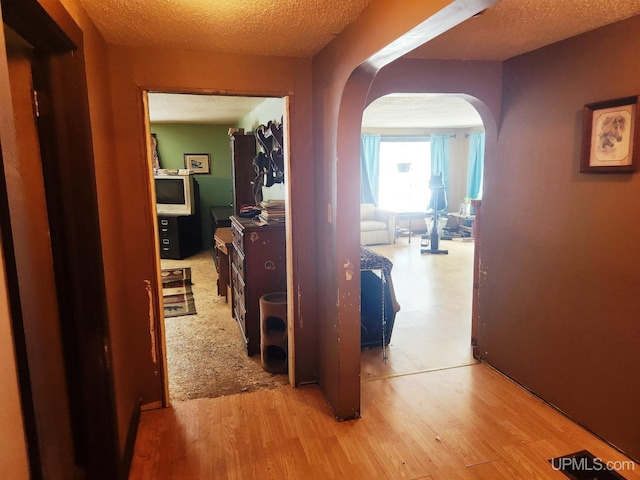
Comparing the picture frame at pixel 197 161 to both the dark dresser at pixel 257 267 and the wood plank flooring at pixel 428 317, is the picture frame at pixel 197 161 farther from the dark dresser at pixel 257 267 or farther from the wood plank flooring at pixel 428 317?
the dark dresser at pixel 257 267

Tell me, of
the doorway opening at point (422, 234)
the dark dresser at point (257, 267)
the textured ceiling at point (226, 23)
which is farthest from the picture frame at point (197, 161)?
the textured ceiling at point (226, 23)

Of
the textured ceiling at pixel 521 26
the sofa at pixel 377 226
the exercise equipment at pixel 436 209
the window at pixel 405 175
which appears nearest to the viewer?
the textured ceiling at pixel 521 26

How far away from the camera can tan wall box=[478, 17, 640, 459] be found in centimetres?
212

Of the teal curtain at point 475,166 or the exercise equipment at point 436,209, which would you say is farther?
the teal curtain at point 475,166

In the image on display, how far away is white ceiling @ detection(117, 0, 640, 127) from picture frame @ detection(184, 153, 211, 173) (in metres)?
Answer: 5.28

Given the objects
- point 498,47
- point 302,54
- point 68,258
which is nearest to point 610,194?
point 498,47

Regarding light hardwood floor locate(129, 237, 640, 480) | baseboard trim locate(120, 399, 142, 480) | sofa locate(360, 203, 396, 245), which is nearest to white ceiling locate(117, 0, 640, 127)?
baseboard trim locate(120, 399, 142, 480)

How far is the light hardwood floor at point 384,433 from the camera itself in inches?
81.2

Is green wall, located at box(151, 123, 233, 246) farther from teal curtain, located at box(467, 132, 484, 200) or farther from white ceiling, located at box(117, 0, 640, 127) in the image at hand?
white ceiling, located at box(117, 0, 640, 127)

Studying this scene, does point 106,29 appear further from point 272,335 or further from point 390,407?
point 390,407

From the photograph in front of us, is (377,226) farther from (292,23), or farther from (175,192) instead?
(292,23)

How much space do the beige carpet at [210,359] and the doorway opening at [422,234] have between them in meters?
0.79

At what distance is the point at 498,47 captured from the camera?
248 cm

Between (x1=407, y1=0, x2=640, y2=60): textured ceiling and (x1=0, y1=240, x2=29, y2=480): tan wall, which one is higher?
(x1=407, y1=0, x2=640, y2=60): textured ceiling
